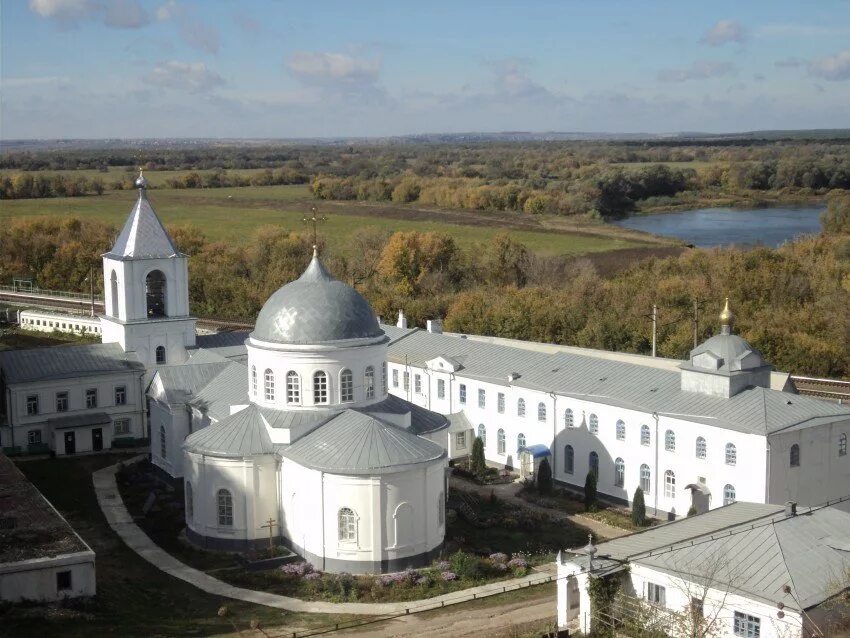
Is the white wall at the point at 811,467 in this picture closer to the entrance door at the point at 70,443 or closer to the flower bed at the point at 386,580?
the flower bed at the point at 386,580

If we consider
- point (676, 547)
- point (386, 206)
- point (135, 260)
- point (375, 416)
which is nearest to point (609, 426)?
point (375, 416)

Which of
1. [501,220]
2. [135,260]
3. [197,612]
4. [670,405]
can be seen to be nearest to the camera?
[197,612]

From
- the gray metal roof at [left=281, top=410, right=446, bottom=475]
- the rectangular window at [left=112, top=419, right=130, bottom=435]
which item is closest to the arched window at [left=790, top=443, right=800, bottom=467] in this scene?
the gray metal roof at [left=281, top=410, right=446, bottom=475]

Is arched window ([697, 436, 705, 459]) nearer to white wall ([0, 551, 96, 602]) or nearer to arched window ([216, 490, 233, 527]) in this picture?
arched window ([216, 490, 233, 527])

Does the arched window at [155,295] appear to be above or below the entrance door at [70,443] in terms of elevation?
above

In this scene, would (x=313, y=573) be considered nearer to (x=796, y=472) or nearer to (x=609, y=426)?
(x=609, y=426)

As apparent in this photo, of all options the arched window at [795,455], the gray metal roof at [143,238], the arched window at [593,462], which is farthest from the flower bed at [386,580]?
the gray metal roof at [143,238]
